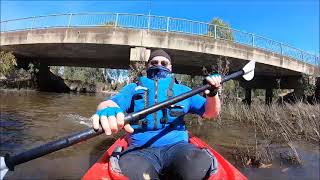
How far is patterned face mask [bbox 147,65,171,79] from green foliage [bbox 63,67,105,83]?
170 feet

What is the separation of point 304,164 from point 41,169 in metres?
4.13

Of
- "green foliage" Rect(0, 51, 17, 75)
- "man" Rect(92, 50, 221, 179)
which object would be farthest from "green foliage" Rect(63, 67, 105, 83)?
"man" Rect(92, 50, 221, 179)

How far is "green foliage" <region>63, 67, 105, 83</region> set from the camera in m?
57.9

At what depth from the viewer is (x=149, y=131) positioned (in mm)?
3371

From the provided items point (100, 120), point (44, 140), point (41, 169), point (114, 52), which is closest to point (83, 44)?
point (114, 52)

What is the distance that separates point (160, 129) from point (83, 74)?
58.1 metres

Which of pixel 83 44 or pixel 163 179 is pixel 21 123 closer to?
pixel 163 179

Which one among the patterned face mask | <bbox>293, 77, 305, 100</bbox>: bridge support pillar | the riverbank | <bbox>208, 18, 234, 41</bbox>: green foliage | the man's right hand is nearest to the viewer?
the man's right hand

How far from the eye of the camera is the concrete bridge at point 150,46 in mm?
17766

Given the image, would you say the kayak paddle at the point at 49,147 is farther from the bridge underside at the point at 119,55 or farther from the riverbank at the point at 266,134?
the bridge underside at the point at 119,55

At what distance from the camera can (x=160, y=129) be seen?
3.39 meters

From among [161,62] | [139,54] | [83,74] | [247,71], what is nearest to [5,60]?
[139,54]

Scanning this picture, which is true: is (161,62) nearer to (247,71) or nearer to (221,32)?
(247,71)

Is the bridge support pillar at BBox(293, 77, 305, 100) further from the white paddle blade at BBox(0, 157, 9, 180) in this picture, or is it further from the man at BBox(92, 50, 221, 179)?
the white paddle blade at BBox(0, 157, 9, 180)
